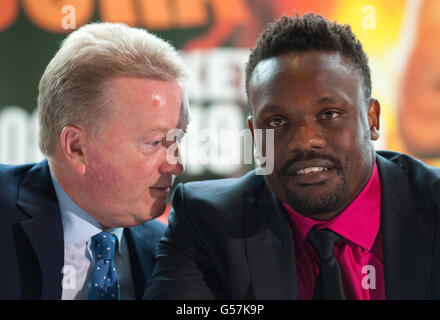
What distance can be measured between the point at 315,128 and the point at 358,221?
27cm

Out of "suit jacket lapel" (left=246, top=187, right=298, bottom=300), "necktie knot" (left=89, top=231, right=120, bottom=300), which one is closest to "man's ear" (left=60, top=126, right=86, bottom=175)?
"necktie knot" (left=89, top=231, right=120, bottom=300)

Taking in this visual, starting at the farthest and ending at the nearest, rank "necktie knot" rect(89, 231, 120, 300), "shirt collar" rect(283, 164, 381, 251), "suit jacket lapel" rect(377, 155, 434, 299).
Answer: "necktie knot" rect(89, 231, 120, 300), "shirt collar" rect(283, 164, 381, 251), "suit jacket lapel" rect(377, 155, 434, 299)

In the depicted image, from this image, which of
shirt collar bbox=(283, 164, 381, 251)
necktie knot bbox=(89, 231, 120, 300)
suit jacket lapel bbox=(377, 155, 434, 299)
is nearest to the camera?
suit jacket lapel bbox=(377, 155, 434, 299)

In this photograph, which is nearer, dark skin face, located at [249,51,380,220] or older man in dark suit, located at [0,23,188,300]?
dark skin face, located at [249,51,380,220]

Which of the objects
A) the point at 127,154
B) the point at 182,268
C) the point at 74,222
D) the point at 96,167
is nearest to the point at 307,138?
the point at 182,268

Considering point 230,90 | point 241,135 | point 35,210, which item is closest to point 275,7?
point 230,90

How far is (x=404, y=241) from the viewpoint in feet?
4.20

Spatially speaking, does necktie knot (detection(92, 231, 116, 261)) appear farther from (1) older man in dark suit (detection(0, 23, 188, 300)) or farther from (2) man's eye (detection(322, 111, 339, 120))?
(2) man's eye (detection(322, 111, 339, 120))

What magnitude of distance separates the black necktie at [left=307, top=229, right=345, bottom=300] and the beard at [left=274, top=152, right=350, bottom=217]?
0.07 meters

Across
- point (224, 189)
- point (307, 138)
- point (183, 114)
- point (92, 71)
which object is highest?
point (92, 71)

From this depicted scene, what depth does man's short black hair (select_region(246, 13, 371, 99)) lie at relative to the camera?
4.47 feet

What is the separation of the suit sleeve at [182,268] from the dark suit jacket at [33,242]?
285mm

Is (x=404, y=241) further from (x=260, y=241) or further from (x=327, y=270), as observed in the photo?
(x=260, y=241)

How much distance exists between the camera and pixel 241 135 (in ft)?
11.2
